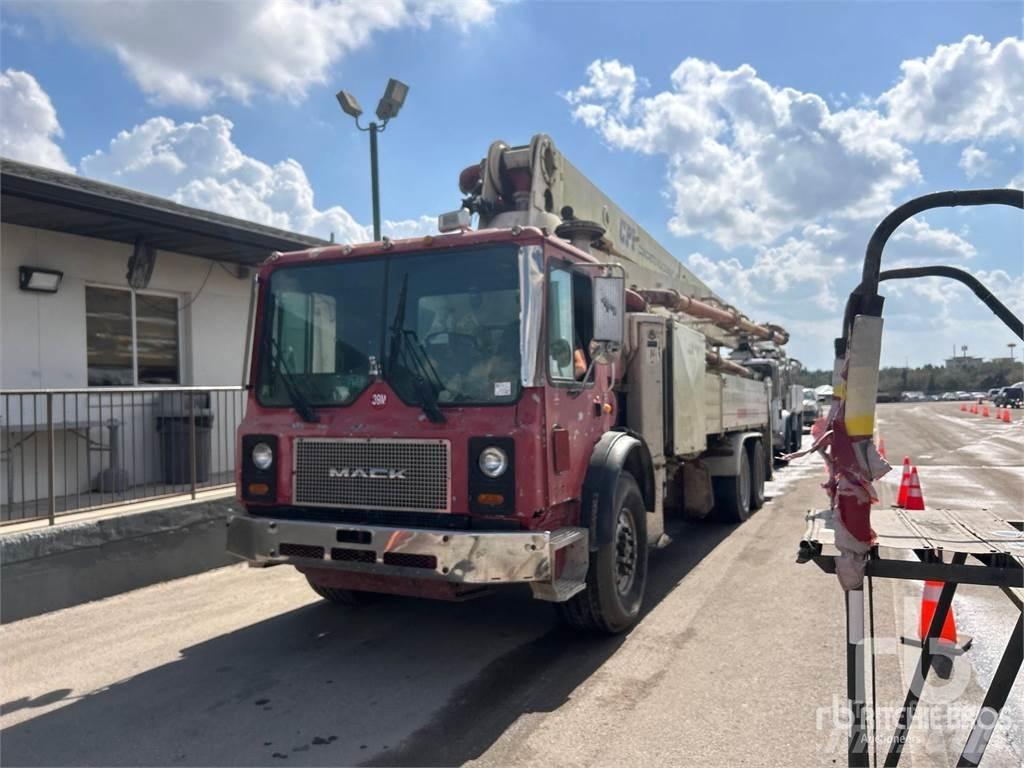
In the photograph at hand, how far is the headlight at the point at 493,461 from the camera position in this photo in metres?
4.20

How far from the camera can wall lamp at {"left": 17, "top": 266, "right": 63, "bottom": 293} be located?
779 centimetres

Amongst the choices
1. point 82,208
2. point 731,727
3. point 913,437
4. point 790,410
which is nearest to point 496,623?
point 731,727

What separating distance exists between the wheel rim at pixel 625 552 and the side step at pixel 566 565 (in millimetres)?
509

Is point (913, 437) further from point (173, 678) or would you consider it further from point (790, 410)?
point (173, 678)

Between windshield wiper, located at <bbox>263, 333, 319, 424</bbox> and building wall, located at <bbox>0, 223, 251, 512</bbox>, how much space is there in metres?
2.75

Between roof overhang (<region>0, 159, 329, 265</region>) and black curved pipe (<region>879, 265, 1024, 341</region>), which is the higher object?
roof overhang (<region>0, 159, 329, 265</region>)

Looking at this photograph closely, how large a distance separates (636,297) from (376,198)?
5.31m

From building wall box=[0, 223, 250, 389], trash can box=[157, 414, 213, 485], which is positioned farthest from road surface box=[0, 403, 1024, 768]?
building wall box=[0, 223, 250, 389]

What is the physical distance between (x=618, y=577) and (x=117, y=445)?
5.85 m

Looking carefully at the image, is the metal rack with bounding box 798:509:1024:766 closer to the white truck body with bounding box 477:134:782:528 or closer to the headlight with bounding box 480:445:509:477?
the headlight with bounding box 480:445:509:477

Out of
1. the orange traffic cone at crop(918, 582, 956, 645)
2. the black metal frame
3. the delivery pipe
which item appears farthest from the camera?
the delivery pipe

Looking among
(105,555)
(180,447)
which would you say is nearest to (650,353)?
(105,555)

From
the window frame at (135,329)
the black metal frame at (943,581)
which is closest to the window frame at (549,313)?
the black metal frame at (943,581)

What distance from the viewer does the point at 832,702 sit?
12.7ft
